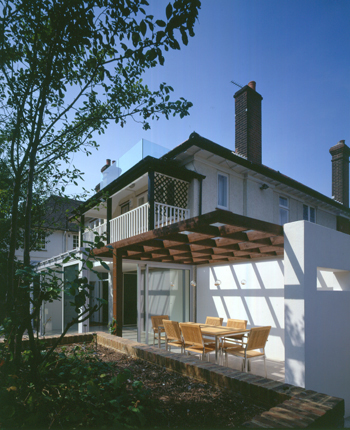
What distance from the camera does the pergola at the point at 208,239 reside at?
5.11 meters

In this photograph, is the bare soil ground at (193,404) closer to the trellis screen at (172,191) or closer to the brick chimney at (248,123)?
the trellis screen at (172,191)

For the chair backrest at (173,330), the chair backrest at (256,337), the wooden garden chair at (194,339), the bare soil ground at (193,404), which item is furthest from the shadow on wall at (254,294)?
the bare soil ground at (193,404)

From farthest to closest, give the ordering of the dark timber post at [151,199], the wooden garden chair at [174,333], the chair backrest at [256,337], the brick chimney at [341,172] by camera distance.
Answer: the brick chimney at [341,172] → the dark timber post at [151,199] → the wooden garden chair at [174,333] → the chair backrest at [256,337]

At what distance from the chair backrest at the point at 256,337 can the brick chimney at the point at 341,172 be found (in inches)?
530

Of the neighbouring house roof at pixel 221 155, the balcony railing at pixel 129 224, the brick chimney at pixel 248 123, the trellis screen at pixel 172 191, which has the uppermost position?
the brick chimney at pixel 248 123

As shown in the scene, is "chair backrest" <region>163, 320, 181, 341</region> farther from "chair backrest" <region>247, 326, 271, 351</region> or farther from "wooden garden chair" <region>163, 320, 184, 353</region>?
"chair backrest" <region>247, 326, 271, 351</region>

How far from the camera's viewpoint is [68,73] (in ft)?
13.5

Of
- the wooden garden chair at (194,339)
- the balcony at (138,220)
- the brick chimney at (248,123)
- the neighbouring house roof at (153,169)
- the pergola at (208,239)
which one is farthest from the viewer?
the brick chimney at (248,123)

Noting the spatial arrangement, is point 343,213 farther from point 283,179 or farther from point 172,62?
point 172,62

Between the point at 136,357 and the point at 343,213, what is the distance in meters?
16.5

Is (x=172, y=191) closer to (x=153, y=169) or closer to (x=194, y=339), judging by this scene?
(x=153, y=169)

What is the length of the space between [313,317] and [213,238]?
2.65 metres

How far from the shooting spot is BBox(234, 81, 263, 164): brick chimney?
497 inches

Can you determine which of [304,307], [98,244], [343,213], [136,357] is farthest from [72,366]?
[343,213]
